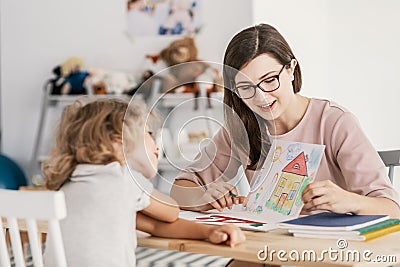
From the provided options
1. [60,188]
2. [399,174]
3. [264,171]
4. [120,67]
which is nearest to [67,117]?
[60,188]

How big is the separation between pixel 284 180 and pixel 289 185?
0.08 feet

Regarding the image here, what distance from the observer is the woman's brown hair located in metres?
1.61

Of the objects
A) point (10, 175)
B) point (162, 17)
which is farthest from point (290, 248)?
point (10, 175)

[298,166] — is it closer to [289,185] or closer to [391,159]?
[289,185]

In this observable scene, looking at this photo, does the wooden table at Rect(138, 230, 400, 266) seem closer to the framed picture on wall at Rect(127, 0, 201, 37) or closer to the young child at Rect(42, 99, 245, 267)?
the young child at Rect(42, 99, 245, 267)

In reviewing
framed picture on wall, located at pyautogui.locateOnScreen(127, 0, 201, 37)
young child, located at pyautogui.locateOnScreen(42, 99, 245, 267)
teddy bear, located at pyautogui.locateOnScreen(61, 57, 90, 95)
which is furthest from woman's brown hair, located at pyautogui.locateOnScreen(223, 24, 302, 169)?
teddy bear, located at pyautogui.locateOnScreen(61, 57, 90, 95)

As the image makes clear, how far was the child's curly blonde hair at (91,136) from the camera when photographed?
4.55 ft

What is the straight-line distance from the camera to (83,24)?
435 centimetres

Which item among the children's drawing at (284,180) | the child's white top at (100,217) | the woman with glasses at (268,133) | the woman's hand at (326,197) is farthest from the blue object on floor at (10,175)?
the woman's hand at (326,197)

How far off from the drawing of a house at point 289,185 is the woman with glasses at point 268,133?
0.23 feet

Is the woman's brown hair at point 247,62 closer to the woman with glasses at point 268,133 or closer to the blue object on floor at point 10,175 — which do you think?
the woman with glasses at point 268,133

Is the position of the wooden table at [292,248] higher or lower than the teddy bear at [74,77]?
higher

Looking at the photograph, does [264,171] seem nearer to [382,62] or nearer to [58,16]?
[382,62]

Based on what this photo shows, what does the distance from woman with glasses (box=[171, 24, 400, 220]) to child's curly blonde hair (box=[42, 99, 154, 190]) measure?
0.81 feet
